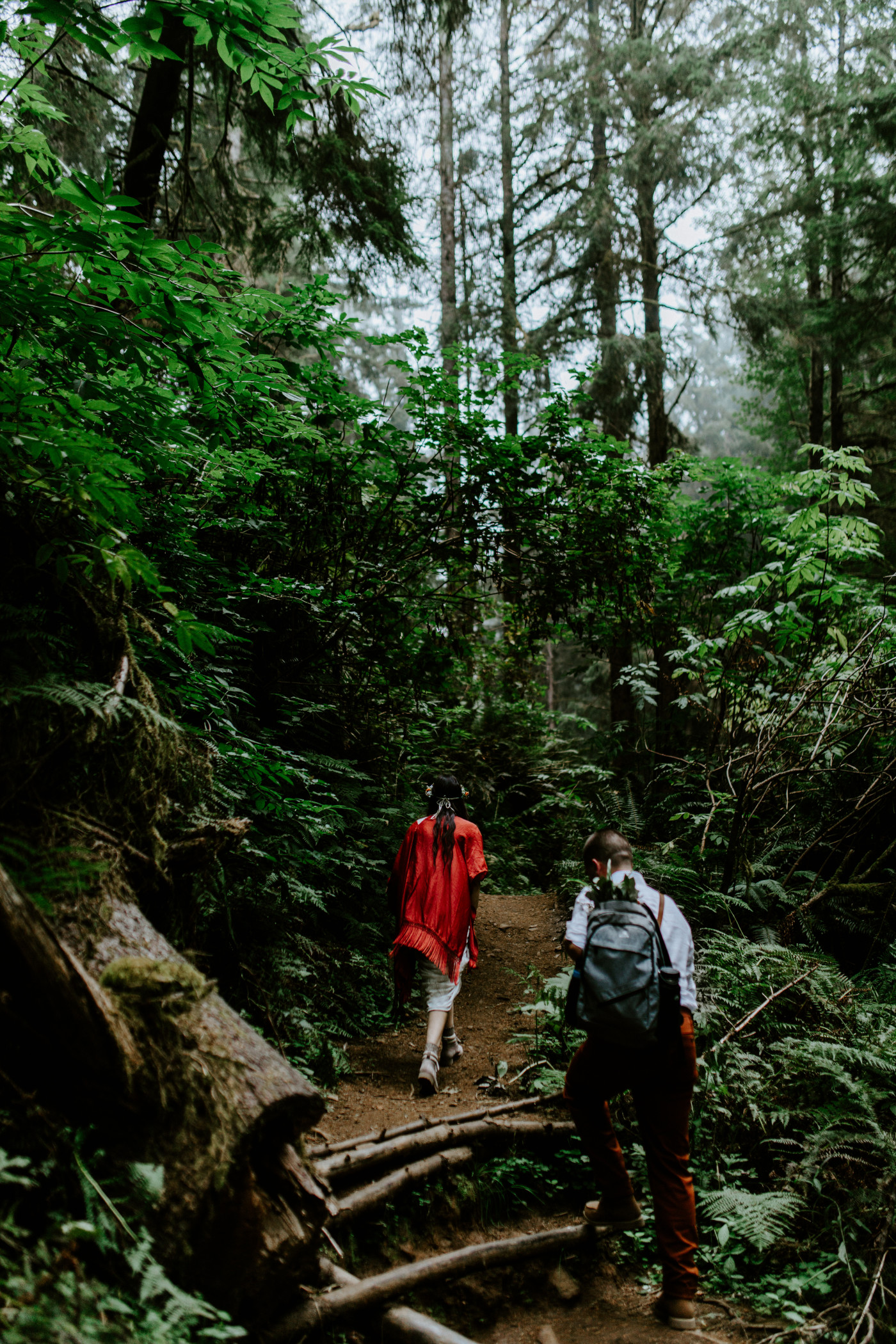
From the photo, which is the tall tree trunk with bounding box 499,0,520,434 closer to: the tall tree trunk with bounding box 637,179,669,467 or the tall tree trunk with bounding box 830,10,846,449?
the tall tree trunk with bounding box 637,179,669,467

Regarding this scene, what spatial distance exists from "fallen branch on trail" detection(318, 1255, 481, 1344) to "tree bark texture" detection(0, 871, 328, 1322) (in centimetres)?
38

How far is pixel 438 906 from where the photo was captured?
17.5 feet

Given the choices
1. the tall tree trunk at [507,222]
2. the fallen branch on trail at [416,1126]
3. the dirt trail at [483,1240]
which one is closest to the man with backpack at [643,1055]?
the dirt trail at [483,1240]

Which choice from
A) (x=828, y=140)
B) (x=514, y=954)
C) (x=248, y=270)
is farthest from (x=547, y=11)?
(x=514, y=954)

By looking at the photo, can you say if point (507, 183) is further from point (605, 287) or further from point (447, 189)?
point (605, 287)

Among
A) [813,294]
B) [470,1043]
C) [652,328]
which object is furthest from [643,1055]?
[813,294]

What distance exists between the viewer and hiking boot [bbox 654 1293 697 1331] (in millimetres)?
3090

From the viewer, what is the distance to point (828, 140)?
41.8 ft

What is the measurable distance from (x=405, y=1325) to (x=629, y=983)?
148cm

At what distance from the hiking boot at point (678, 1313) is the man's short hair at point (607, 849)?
1810mm

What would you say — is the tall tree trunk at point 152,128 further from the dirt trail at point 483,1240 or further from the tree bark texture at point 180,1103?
the dirt trail at point 483,1240

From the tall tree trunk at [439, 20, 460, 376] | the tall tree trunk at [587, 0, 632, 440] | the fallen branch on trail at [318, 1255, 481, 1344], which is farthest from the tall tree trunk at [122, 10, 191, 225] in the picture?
the tall tree trunk at [439, 20, 460, 376]

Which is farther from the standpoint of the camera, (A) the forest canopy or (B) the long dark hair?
(B) the long dark hair

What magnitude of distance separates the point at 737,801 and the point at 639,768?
15.2 feet
